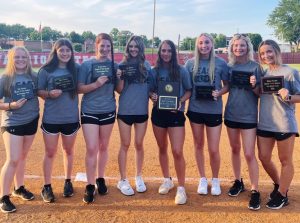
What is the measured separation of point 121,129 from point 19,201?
167cm

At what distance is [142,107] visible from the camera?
15.9 feet

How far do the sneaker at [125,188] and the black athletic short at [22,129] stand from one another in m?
1.47

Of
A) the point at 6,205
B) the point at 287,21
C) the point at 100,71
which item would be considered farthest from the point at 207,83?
the point at 287,21

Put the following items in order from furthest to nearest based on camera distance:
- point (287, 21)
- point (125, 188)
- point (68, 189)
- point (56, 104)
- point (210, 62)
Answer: point (287, 21) → point (125, 188) → point (68, 189) → point (210, 62) → point (56, 104)

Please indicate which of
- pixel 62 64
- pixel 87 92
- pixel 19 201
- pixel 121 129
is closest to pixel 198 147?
pixel 121 129

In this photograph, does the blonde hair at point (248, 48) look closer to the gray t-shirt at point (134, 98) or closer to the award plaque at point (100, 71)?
the gray t-shirt at point (134, 98)

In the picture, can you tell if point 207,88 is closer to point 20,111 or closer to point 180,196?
point 180,196

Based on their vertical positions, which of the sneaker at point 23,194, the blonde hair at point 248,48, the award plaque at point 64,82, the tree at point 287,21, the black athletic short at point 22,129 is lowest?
the sneaker at point 23,194

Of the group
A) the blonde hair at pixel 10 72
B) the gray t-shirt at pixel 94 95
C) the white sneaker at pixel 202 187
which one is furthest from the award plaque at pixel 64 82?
the white sneaker at pixel 202 187

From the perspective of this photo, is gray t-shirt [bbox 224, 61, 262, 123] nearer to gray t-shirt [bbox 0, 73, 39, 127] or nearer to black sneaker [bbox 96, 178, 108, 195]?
black sneaker [bbox 96, 178, 108, 195]

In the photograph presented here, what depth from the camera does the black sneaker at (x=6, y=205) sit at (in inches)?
173

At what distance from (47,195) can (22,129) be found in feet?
3.19

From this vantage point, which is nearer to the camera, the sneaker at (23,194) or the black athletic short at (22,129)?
the black athletic short at (22,129)

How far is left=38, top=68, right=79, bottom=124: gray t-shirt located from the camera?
4.55 metres
